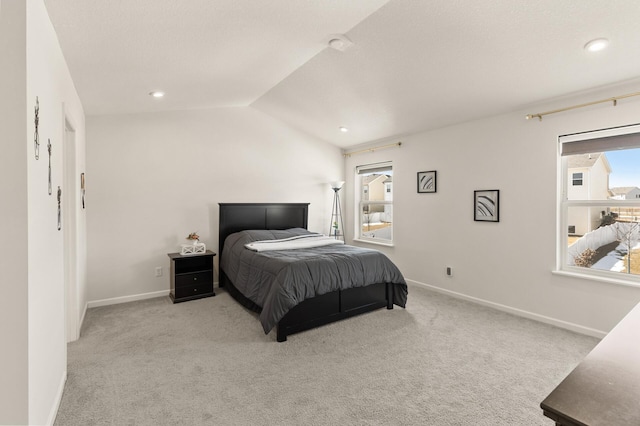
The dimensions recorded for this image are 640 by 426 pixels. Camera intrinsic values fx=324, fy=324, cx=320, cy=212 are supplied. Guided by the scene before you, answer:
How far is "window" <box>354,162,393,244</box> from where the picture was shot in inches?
216

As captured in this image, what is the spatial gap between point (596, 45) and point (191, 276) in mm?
4580

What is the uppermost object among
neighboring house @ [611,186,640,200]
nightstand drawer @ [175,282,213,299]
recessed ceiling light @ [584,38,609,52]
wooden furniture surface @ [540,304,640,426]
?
recessed ceiling light @ [584,38,609,52]

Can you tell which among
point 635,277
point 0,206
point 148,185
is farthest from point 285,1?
point 635,277

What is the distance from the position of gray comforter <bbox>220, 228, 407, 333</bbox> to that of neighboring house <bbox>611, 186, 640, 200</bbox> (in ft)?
7.20

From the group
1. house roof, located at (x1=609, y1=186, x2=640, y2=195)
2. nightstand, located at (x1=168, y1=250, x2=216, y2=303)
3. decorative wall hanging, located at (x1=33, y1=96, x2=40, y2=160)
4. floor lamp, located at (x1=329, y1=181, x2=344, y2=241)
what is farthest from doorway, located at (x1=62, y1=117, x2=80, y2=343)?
house roof, located at (x1=609, y1=186, x2=640, y2=195)

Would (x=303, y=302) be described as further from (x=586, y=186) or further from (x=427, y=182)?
(x=586, y=186)

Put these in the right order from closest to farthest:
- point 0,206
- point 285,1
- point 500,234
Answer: point 0,206 → point 285,1 → point 500,234

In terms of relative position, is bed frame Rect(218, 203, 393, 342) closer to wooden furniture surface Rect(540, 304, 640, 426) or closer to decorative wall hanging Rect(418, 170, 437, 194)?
decorative wall hanging Rect(418, 170, 437, 194)

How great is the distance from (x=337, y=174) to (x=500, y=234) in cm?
306

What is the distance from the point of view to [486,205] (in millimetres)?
3879

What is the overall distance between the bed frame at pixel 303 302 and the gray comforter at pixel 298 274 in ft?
0.42

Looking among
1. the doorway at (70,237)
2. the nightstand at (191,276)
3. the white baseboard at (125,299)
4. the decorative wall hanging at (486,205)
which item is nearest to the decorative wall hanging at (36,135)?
the doorway at (70,237)

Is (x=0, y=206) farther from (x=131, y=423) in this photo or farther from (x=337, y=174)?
(x=337, y=174)

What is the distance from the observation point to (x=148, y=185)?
4234 mm
